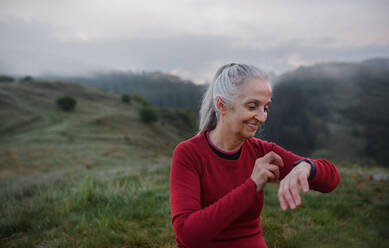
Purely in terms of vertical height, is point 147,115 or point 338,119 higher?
point 147,115

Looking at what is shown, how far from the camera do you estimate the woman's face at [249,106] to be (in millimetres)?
1611

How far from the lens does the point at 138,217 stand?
3.82m

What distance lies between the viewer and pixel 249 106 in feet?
5.36

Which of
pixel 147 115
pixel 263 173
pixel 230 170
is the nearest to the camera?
pixel 263 173

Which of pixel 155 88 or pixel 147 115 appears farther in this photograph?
pixel 155 88

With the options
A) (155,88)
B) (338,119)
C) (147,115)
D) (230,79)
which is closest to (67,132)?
(147,115)

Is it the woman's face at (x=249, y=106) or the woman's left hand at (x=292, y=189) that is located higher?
the woman's face at (x=249, y=106)

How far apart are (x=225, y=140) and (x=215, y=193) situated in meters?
0.39

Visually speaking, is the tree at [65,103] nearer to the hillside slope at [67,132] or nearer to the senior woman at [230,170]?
the hillside slope at [67,132]

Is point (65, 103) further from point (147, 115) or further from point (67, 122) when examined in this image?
point (147, 115)

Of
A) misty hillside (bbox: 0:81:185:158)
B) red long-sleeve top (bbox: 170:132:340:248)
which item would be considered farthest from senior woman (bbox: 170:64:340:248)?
misty hillside (bbox: 0:81:185:158)

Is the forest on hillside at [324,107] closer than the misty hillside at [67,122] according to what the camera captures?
No

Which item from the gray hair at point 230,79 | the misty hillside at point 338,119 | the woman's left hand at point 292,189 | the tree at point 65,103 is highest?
the gray hair at point 230,79

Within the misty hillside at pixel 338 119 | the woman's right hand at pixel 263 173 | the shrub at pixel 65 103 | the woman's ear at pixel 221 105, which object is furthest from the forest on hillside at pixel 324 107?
the woman's right hand at pixel 263 173
